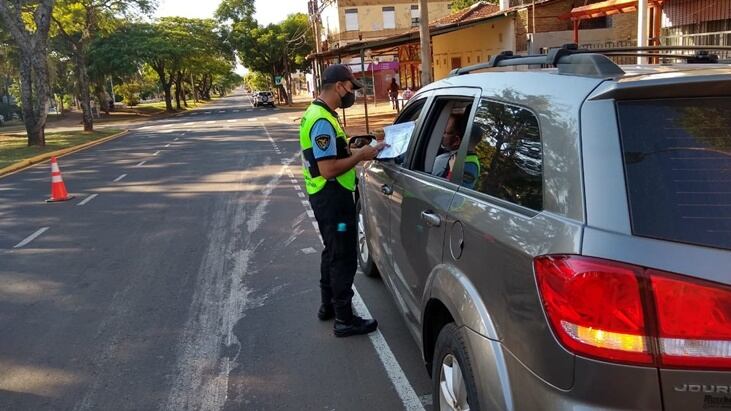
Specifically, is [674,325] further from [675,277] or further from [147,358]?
[147,358]

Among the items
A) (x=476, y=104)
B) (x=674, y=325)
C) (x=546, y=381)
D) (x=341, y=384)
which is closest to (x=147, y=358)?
(x=341, y=384)

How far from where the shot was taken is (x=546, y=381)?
1.92m

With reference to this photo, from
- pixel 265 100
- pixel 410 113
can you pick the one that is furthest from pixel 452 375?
pixel 265 100

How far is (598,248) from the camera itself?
180 cm

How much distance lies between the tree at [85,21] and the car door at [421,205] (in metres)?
33.9

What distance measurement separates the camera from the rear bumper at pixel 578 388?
68.9 inches

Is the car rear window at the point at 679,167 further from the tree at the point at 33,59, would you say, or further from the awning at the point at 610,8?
the tree at the point at 33,59

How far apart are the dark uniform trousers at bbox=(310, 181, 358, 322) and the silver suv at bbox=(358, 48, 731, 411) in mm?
1750

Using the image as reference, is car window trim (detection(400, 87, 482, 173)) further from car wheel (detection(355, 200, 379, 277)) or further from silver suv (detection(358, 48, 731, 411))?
car wheel (detection(355, 200, 379, 277))

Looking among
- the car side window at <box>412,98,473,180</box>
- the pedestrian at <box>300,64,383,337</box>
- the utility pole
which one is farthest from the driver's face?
the utility pole

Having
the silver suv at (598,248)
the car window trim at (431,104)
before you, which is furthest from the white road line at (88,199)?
the silver suv at (598,248)

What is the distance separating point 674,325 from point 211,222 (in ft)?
25.5

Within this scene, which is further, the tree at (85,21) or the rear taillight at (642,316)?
the tree at (85,21)

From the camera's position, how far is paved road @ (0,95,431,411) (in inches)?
151
